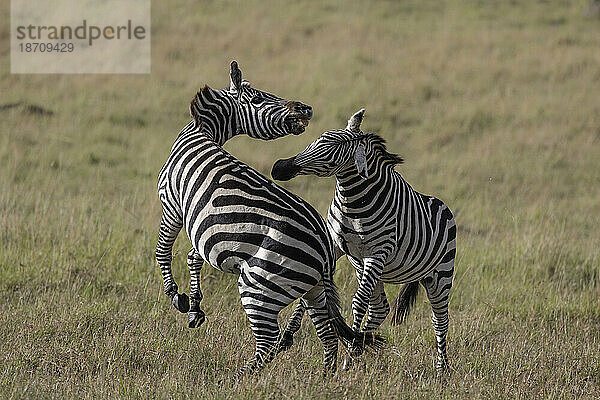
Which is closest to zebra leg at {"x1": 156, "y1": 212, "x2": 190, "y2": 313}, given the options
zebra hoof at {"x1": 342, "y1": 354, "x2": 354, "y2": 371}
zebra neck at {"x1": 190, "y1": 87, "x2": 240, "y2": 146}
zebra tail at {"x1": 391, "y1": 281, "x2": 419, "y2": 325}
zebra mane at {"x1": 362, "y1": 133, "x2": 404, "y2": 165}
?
zebra neck at {"x1": 190, "y1": 87, "x2": 240, "y2": 146}

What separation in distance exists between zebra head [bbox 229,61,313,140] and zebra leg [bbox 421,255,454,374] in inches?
60.8

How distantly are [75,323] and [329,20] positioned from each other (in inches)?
573

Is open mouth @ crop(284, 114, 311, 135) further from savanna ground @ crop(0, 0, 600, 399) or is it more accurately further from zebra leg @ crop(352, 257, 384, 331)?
savanna ground @ crop(0, 0, 600, 399)

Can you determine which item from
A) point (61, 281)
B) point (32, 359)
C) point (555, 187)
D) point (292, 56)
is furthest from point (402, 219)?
point (292, 56)

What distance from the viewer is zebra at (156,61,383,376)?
4.87 m

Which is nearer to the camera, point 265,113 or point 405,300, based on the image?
point 265,113

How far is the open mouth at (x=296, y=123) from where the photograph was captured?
563cm

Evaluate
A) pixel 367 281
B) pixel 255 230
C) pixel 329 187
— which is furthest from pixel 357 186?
A: pixel 329 187

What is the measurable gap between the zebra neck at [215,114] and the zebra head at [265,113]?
6 centimetres

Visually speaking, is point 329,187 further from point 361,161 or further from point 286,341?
point 361,161

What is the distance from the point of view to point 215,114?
5.86 metres

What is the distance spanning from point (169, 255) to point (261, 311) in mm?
1148

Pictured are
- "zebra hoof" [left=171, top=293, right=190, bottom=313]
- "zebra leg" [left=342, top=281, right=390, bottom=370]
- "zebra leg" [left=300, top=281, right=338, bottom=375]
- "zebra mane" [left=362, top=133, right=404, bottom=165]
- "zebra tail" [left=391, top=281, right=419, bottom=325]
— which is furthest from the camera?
"zebra tail" [left=391, top=281, right=419, bottom=325]

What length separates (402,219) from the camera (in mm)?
5602
